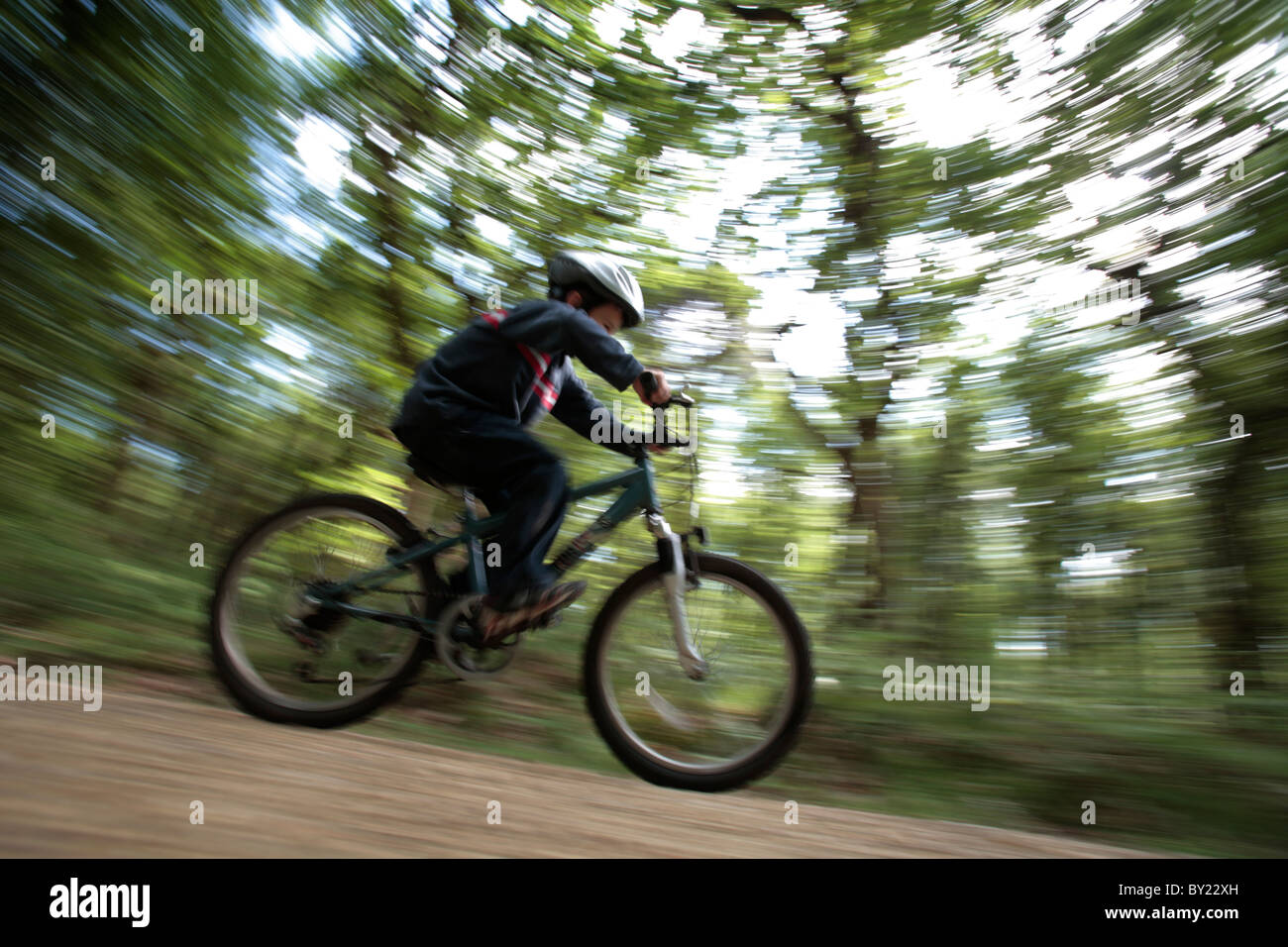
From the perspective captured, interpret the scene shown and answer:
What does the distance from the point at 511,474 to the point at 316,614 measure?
81cm

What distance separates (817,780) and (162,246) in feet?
13.7

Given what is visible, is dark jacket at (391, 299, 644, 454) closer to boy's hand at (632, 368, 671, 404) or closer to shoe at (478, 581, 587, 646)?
boy's hand at (632, 368, 671, 404)

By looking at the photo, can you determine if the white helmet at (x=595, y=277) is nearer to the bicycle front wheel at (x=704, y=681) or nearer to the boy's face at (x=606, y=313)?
the boy's face at (x=606, y=313)

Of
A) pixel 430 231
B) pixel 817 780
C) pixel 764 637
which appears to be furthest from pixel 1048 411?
pixel 430 231

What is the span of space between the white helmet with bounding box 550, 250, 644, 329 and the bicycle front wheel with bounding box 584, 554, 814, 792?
840mm

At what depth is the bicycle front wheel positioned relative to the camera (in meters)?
1.99

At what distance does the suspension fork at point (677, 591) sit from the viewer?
212 centimetres

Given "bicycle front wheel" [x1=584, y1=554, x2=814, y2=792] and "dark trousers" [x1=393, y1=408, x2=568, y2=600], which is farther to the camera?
"dark trousers" [x1=393, y1=408, x2=568, y2=600]

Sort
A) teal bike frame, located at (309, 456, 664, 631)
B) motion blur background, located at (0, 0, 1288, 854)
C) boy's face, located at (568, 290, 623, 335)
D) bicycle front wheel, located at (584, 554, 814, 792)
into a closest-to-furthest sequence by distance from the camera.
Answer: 1. bicycle front wheel, located at (584, 554, 814, 792)
2. teal bike frame, located at (309, 456, 664, 631)
3. boy's face, located at (568, 290, 623, 335)
4. motion blur background, located at (0, 0, 1288, 854)

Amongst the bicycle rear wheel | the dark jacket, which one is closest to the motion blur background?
the bicycle rear wheel

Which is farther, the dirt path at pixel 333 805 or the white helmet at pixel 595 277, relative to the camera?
the white helmet at pixel 595 277

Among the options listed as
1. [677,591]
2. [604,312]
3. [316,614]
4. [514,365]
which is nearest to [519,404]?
[514,365]

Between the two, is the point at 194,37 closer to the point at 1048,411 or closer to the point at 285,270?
the point at 285,270

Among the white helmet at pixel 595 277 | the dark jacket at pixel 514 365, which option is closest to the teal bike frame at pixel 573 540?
the dark jacket at pixel 514 365
